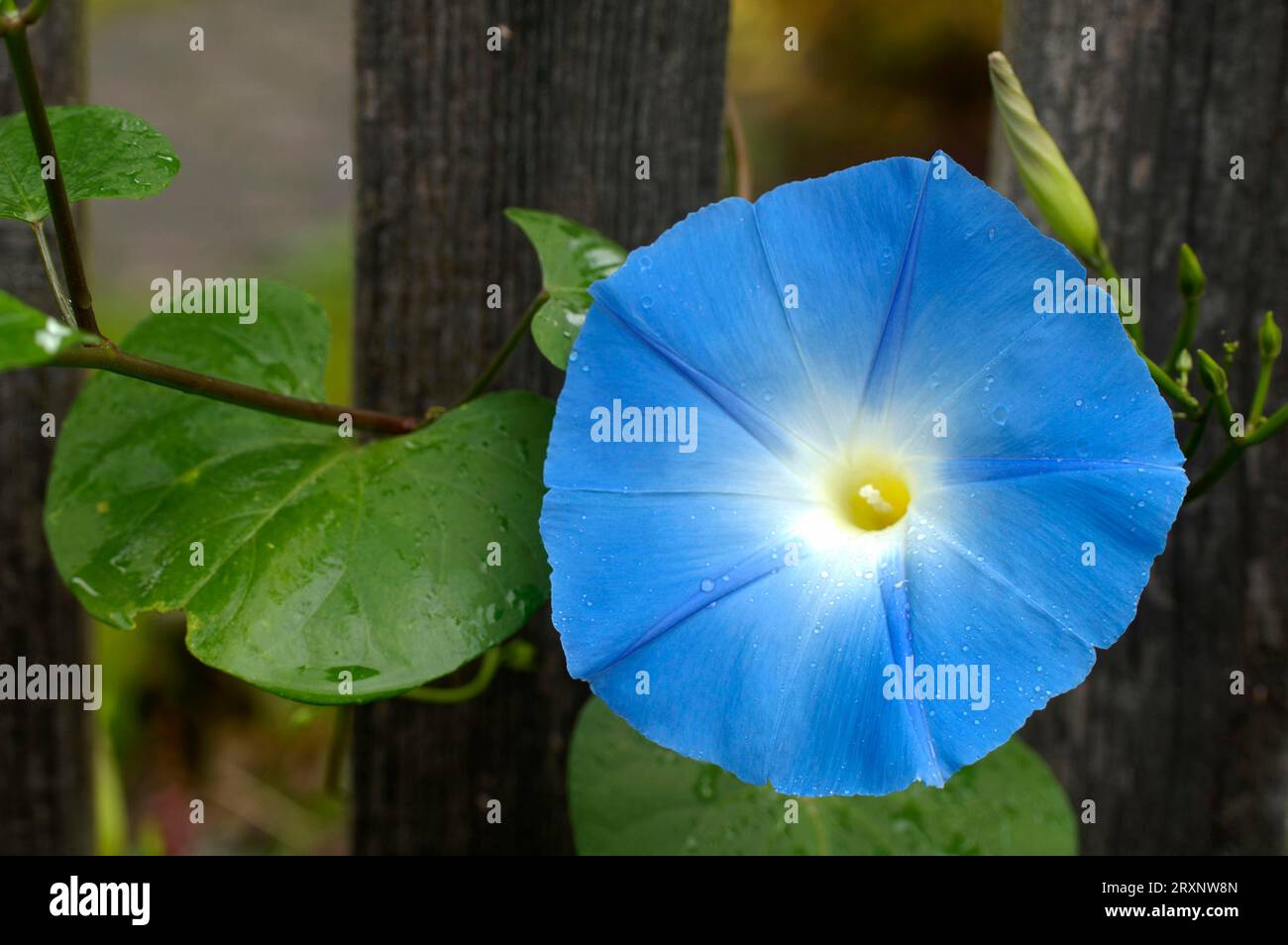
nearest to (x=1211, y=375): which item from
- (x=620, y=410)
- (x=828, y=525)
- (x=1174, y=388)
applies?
(x=1174, y=388)

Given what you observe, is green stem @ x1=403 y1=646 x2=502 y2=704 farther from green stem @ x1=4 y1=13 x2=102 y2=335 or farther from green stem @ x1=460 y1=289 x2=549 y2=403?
green stem @ x1=4 y1=13 x2=102 y2=335

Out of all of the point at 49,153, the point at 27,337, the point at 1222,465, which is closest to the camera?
the point at 27,337

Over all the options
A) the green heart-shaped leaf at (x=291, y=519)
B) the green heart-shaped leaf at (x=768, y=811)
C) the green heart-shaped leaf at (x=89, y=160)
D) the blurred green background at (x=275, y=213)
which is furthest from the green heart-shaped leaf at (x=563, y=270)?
the blurred green background at (x=275, y=213)

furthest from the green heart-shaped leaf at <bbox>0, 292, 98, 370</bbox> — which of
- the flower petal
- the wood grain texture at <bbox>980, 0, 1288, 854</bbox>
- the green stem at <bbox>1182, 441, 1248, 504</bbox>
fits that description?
the wood grain texture at <bbox>980, 0, 1288, 854</bbox>

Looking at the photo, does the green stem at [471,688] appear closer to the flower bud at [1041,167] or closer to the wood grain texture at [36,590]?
the wood grain texture at [36,590]

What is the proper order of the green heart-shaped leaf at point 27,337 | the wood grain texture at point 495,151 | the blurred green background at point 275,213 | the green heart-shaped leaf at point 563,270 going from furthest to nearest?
1. the blurred green background at point 275,213
2. the wood grain texture at point 495,151
3. the green heart-shaped leaf at point 563,270
4. the green heart-shaped leaf at point 27,337

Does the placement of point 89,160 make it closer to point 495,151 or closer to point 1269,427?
point 495,151
